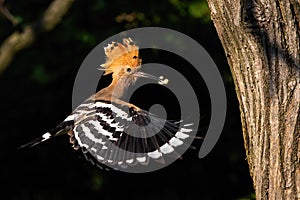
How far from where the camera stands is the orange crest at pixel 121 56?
3.79 metres

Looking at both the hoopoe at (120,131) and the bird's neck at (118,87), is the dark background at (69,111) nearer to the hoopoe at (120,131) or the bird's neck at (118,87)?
the bird's neck at (118,87)

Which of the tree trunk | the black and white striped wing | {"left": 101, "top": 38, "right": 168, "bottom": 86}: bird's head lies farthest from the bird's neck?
the tree trunk

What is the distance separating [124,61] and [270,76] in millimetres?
1303

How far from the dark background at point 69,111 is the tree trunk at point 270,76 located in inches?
105

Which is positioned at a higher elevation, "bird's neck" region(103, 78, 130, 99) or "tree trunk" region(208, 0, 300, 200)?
"bird's neck" region(103, 78, 130, 99)

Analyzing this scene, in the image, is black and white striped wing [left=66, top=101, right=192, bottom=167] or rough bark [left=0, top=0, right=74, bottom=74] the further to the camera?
rough bark [left=0, top=0, right=74, bottom=74]

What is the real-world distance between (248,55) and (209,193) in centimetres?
356

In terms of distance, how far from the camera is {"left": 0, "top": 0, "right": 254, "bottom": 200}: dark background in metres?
5.63

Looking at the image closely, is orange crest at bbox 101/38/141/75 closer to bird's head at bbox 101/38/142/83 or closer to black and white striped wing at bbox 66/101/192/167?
bird's head at bbox 101/38/142/83

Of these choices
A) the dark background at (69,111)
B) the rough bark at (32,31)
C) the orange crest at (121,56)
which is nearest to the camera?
the orange crest at (121,56)

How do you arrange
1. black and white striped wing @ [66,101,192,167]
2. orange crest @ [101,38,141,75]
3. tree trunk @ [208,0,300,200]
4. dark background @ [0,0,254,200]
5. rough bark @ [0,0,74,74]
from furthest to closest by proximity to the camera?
dark background @ [0,0,254,200]
rough bark @ [0,0,74,74]
orange crest @ [101,38,141,75]
black and white striped wing @ [66,101,192,167]
tree trunk @ [208,0,300,200]

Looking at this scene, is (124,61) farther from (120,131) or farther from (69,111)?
(69,111)

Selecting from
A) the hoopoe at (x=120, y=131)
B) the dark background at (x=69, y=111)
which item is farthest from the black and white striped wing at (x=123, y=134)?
the dark background at (x=69, y=111)

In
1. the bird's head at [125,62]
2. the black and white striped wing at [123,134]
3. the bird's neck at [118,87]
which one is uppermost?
the bird's head at [125,62]
